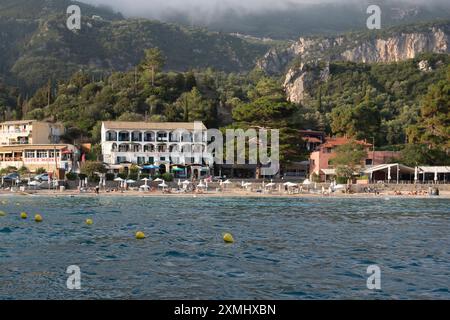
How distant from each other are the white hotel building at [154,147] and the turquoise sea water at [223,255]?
127 ft

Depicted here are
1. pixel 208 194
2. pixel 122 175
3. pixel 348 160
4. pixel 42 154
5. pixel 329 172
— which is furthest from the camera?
pixel 42 154

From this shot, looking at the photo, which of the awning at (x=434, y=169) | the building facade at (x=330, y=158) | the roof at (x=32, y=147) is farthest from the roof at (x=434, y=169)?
the roof at (x=32, y=147)

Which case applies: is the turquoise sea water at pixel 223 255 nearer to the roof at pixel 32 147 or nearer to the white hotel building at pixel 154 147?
the roof at pixel 32 147

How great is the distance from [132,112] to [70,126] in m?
11.4

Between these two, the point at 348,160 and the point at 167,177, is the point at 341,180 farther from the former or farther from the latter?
the point at 167,177

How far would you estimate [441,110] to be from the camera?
7525cm

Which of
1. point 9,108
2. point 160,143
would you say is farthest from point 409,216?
point 9,108

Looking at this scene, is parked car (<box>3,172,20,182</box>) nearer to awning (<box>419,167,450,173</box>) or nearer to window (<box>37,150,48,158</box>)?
window (<box>37,150,48,158</box>)

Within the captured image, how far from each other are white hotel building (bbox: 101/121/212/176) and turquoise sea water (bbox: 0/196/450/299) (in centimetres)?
3875

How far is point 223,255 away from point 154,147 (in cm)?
5900

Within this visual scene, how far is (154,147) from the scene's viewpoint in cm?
7969

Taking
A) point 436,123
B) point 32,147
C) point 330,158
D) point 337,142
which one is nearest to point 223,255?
point 330,158
